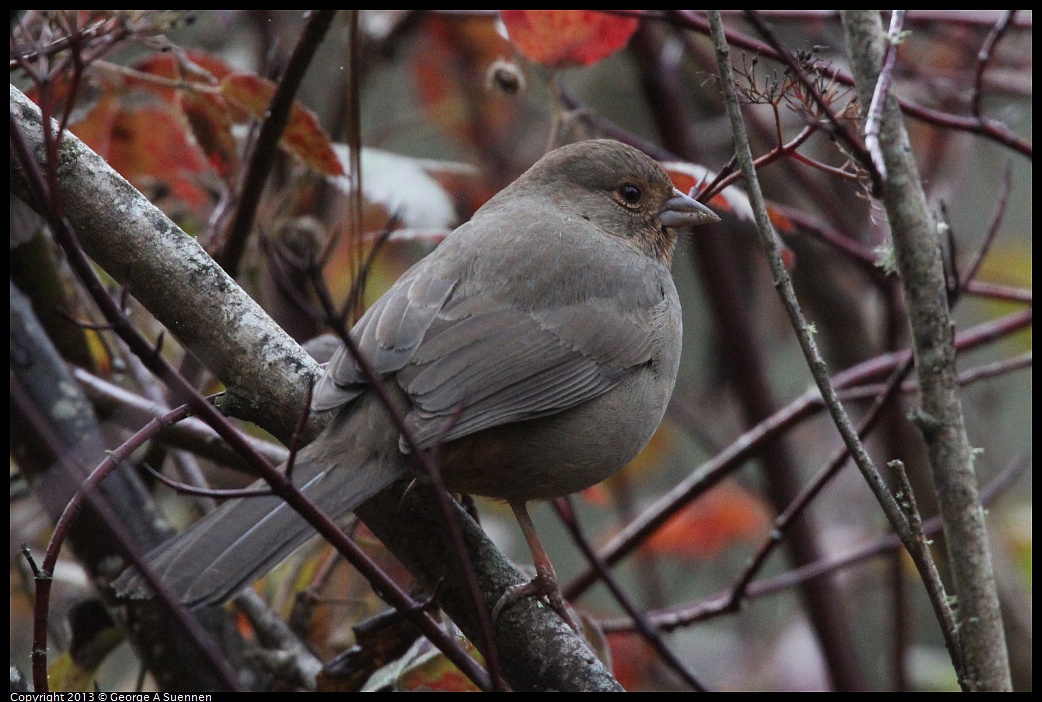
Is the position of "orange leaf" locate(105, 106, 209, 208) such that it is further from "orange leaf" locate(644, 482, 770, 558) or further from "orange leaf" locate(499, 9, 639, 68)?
"orange leaf" locate(644, 482, 770, 558)

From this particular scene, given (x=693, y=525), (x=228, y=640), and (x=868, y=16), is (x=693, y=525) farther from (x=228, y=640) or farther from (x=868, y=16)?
(x=868, y=16)

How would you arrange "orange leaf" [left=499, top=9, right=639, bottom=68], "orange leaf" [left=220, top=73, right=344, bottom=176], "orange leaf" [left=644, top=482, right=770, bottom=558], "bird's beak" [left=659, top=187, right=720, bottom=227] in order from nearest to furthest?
"orange leaf" [left=220, top=73, right=344, bottom=176] < "orange leaf" [left=499, top=9, right=639, bottom=68] < "bird's beak" [left=659, top=187, right=720, bottom=227] < "orange leaf" [left=644, top=482, right=770, bottom=558]

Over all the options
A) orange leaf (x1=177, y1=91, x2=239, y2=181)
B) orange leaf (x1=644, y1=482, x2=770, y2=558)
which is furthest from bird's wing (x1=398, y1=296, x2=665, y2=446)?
orange leaf (x1=644, y1=482, x2=770, y2=558)

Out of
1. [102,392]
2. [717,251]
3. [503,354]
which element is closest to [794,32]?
[717,251]

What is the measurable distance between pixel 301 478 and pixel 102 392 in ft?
3.43

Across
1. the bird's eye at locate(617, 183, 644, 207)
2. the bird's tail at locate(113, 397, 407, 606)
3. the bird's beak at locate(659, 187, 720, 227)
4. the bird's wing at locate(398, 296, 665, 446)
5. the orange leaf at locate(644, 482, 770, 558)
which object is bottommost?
the orange leaf at locate(644, 482, 770, 558)

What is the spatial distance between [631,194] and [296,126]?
4.19ft

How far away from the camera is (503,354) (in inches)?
116

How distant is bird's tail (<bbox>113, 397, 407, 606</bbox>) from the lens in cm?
221

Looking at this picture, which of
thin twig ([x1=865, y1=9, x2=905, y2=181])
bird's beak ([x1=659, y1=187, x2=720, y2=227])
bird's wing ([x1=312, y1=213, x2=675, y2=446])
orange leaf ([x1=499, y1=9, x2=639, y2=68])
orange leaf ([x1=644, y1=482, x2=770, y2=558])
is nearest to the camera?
thin twig ([x1=865, y1=9, x2=905, y2=181])

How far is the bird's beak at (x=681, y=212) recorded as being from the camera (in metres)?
3.67

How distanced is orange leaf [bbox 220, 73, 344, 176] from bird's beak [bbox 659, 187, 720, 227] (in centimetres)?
124

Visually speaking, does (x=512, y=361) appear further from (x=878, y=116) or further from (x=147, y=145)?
(x=147, y=145)

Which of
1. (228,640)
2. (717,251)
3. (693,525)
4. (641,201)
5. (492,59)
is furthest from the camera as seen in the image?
(492,59)
